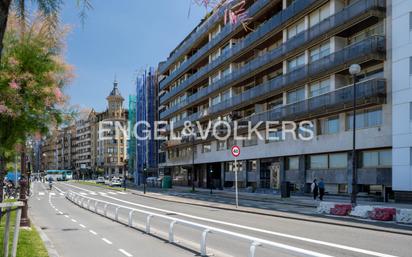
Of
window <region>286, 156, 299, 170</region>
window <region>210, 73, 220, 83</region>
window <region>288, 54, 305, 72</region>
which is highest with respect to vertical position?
window <region>210, 73, 220, 83</region>

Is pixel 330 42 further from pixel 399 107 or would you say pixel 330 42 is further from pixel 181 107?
pixel 181 107

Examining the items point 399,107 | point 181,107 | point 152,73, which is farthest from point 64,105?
point 152,73

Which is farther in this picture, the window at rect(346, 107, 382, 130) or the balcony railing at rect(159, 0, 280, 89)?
the balcony railing at rect(159, 0, 280, 89)

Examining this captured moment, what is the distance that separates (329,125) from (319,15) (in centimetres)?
883

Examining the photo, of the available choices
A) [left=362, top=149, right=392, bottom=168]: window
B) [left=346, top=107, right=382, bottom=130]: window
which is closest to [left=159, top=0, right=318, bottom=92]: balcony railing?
[left=346, top=107, right=382, bottom=130]: window

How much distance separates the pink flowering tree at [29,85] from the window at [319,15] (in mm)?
31257

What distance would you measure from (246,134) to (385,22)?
2348cm

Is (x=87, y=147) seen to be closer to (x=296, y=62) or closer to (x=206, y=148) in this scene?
(x=206, y=148)

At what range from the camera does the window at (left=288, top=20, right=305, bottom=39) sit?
4212cm

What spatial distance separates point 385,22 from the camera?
32.4 metres

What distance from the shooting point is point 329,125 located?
38.8 meters

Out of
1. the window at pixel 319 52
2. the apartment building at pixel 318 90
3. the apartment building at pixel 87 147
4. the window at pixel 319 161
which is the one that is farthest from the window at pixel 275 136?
the apartment building at pixel 87 147

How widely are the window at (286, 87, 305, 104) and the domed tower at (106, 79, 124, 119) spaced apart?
378 feet

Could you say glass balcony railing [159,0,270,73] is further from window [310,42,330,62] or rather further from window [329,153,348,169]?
window [329,153,348,169]
